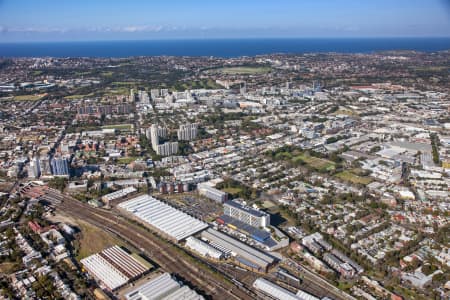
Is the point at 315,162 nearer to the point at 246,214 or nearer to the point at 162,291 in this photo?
the point at 246,214

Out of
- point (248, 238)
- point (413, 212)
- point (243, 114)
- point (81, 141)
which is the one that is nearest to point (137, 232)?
point (248, 238)

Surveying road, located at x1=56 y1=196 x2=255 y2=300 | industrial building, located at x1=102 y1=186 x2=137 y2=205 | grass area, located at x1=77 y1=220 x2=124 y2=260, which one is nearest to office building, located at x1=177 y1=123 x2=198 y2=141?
industrial building, located at x1=102 y1=186 x2=137 y2=205

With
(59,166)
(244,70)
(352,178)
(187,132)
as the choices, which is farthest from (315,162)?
(244,70)

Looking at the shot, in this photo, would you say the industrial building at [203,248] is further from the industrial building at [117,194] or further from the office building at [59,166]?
the office building at [59,166]

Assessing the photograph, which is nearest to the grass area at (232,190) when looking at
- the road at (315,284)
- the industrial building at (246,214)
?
the industrial building at (246,214)

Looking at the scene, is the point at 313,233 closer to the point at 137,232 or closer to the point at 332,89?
the point at 137,232

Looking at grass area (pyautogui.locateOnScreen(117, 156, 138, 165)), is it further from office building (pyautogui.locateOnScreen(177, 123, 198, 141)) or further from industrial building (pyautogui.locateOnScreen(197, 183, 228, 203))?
industrial building (pyautogui.locateOnScreen(197, 183, 228, 203))
